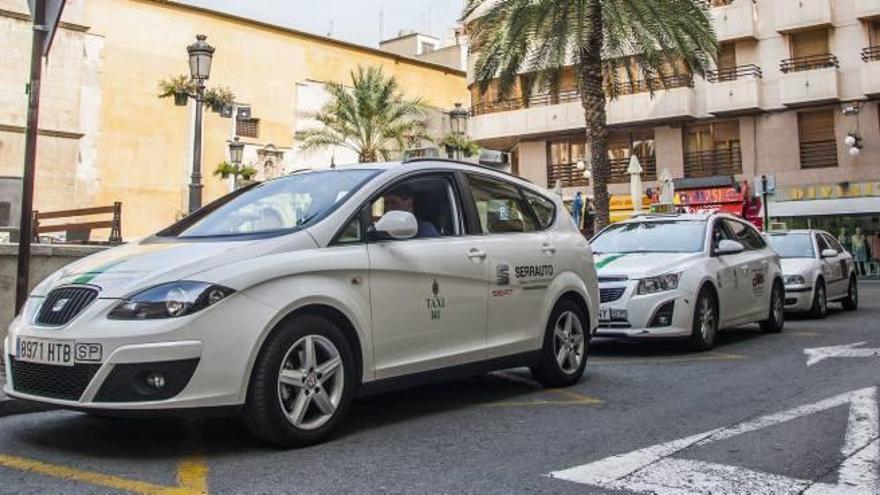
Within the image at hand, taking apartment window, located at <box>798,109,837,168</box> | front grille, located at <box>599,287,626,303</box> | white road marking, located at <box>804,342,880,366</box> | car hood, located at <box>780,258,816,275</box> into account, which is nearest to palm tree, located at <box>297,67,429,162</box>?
apartment window, located at <box>798,109,837,168</box>

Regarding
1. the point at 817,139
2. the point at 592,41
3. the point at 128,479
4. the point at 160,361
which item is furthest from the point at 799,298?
the point at 817,139

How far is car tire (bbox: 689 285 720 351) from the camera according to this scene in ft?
28.5

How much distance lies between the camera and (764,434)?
479 centimetres

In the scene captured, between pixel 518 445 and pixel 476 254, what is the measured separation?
152cm

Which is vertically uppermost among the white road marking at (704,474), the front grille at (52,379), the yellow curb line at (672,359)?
the front grille at (52,379)

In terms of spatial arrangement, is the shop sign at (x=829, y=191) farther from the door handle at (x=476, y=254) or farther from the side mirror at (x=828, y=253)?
the door handle at (x=476, y=254)

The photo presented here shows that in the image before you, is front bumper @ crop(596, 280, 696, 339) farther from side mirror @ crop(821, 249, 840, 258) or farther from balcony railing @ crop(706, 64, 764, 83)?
balcony railing @ crop(706, 64, 764, 83)

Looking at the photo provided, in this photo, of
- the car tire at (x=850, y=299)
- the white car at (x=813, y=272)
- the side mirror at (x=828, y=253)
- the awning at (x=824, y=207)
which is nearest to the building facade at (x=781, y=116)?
the awning at (x=824, y=207)

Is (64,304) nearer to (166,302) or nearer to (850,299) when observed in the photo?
(166,302)

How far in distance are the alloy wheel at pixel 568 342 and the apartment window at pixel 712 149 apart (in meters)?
28.4

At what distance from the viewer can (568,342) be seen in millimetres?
6582

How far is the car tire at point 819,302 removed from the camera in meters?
13.1

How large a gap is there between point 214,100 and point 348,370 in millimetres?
32233

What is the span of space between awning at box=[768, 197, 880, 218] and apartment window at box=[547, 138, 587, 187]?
8306mm
